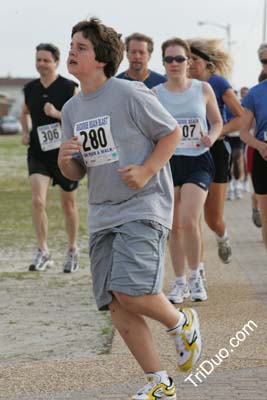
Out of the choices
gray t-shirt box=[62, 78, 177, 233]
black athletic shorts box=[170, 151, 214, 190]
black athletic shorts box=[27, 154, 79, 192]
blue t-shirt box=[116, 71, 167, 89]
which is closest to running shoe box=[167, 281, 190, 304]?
black athletic shorts box=[170, 151, 214, 190]

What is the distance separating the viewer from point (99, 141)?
18.0 feet

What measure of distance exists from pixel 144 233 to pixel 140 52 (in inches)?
160

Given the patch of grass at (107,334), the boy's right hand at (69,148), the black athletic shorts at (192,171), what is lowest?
the patch of grass at (107,334)

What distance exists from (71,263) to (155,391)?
5238 mm

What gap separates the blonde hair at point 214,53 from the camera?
912 centimetres

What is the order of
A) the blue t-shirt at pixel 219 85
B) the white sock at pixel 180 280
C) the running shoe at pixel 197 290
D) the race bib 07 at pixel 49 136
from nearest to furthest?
the running shoe at pixel 197 290
the white sock at pixel 180 280
the blue t-shirt at pixel 219 85
the race bib 07 at pixel 49 136

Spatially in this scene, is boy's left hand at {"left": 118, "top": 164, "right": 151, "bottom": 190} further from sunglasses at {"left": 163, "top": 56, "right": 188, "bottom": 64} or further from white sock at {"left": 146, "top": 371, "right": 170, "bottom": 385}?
sunglasses at {"left": 163, "top": 56, "right": 188, "bottom": 64}

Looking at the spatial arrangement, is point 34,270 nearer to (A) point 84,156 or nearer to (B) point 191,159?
(B) point 191,159

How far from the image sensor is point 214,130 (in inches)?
333

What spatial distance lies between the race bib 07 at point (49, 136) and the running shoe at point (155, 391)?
5.20 meters

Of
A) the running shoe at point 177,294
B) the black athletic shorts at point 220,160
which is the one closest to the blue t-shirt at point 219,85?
the black athletic shorts at point 220,160

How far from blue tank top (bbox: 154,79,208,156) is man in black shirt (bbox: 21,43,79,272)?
86.1 inches

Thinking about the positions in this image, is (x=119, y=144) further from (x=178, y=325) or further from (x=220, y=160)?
(x=220, y=160)

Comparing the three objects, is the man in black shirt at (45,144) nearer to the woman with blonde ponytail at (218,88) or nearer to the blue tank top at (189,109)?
the woman with blonde ponytail at (218,88)
